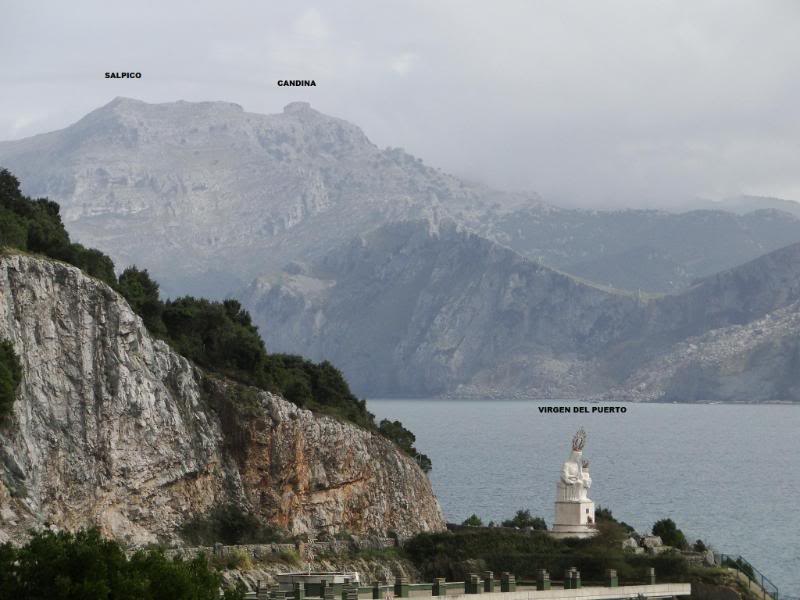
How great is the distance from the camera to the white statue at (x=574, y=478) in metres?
101

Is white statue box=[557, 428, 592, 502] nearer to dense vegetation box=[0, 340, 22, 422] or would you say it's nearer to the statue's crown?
the statue's crown

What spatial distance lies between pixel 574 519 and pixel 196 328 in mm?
24363

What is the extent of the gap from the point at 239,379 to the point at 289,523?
8.65 m

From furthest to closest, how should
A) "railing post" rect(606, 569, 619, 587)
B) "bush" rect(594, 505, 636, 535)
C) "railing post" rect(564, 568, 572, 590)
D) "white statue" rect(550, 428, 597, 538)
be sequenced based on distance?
"bush" rect(594, 505, 636, 535) → "white statue" rect(550, 428, 597, 538) → "railing post" rect(606, 569, 619, 587) → "railing post" rect(564, 568, 572, 590)

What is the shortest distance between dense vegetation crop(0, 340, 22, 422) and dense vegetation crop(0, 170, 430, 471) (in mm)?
13560

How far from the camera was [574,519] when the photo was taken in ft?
339

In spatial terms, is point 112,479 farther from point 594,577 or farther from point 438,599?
point 594,577

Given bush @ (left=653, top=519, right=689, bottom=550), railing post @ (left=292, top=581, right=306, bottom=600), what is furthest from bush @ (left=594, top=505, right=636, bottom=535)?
railing post @ (left=292, top=581, right=306, bottom=600)

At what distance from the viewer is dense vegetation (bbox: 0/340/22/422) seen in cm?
7312

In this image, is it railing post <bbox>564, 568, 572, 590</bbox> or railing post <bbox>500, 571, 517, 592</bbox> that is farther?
railing post <bbox>564, 568, 572, 590</bbox>

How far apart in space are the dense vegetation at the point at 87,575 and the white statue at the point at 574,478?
167ft

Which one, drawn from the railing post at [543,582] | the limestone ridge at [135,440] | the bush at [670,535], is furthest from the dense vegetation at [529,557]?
the bush at [670,535]

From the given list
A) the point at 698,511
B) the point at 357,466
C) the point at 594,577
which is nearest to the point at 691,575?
the point at 594,577

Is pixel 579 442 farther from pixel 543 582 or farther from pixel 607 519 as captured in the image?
pixel 543 582
